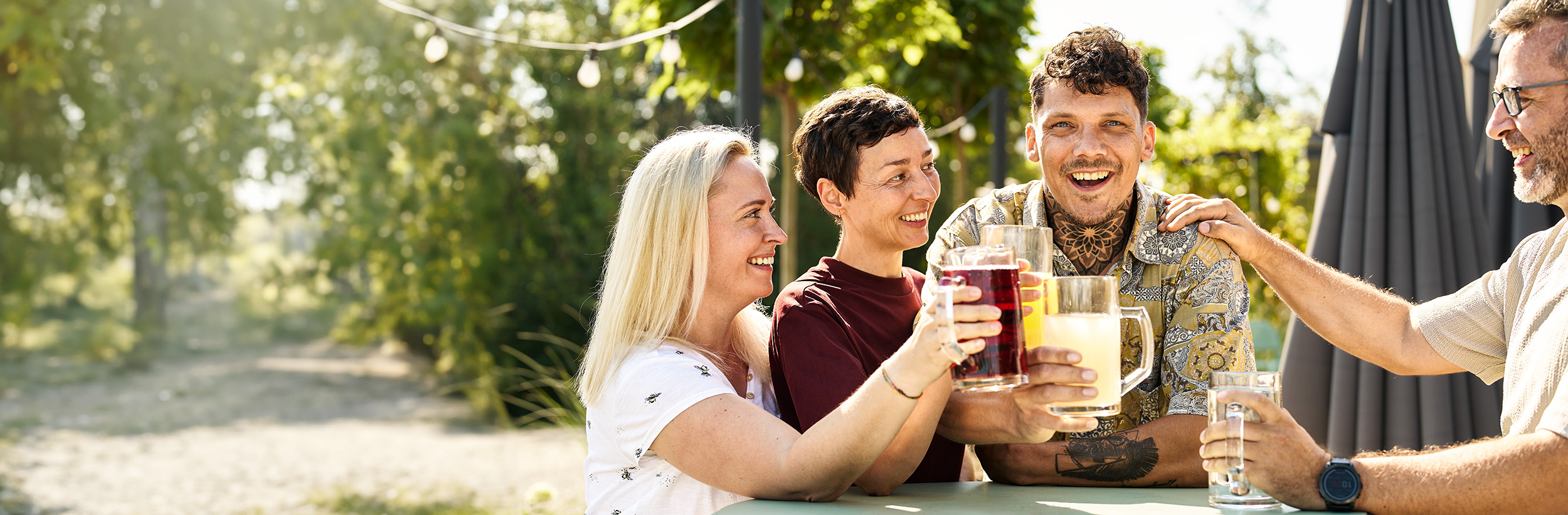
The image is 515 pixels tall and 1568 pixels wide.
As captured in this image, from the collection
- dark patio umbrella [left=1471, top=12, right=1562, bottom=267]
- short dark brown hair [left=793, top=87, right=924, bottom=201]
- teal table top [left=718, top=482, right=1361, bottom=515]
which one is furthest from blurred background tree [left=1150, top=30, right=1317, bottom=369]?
teal table top [left=718, top=482, right=1361, bottom=515]

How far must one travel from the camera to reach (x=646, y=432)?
1838 mm

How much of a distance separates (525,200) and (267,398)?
21.6ft

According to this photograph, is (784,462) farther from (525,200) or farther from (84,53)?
(525,200)

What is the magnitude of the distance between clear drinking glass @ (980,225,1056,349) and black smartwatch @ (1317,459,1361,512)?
1.66 ft

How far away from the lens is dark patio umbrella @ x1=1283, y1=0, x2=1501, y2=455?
10.5ft

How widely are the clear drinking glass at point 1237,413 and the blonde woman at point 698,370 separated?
18.8 inches

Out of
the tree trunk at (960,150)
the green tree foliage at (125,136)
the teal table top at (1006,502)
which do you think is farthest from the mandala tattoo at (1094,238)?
the green tree foliage at (125,136)

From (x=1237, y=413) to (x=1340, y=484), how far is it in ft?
0.61

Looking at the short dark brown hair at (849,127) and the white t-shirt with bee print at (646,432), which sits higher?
the short dark brown hair at (849,127)

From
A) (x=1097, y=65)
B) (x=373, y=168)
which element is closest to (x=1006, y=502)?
(x=1097, y=65)

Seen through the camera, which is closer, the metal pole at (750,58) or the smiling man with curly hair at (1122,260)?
the smiling man with curly hair at (1122,260)

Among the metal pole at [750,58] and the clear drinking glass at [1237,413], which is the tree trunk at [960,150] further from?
the clear drinking glass at [1237,413]

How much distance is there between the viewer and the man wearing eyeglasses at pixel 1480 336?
156 cm

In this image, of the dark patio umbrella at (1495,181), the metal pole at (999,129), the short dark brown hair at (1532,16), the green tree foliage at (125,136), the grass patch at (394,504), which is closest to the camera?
the short dark brown hair at (1532,16)
